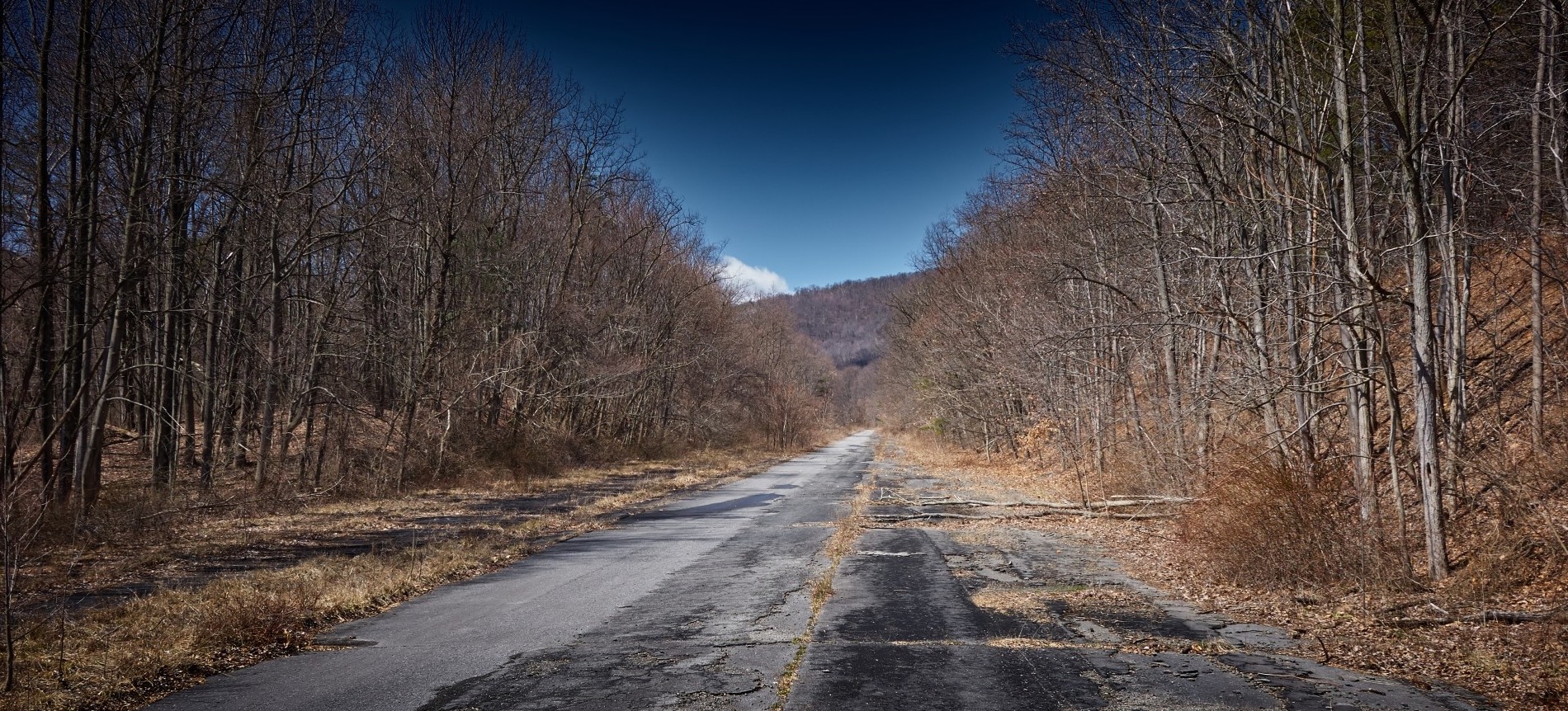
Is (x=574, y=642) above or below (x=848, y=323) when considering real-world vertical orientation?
below

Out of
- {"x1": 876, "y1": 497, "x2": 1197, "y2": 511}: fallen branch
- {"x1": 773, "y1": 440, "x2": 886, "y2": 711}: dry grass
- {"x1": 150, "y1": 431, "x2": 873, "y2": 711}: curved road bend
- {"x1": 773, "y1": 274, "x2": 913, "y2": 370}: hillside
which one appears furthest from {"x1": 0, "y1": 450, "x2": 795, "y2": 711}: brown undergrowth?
{"x1": 773, "y1": 274, "x2": 913, "y2": 370}: hillside

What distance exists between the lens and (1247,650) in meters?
6.01

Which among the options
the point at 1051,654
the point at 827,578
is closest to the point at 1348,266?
the point at 1051,654

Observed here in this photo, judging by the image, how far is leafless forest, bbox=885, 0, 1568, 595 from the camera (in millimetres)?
7277

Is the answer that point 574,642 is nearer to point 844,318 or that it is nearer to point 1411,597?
point 1411,597

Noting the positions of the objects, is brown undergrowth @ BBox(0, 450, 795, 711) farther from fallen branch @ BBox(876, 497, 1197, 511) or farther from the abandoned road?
fallen branch @ BBox(876, 497, 1197, 511)

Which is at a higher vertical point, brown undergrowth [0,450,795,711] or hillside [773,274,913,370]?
hillside [773,274,913,370]

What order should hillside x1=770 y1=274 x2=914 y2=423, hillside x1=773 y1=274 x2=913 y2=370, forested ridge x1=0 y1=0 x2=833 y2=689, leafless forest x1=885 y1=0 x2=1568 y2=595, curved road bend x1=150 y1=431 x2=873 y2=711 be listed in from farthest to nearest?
hillside x1=773 y1=274 x2=913 y2=370
hillside x1=770 y1=274 x2=914 y2=423
forested ridge x1=0 y1=0 x2=833 y2=689
leafless forest x1=885 y1=0 x2=1568 y2=595
curved road bend x1=150 y1=431 x2=873 y2=711

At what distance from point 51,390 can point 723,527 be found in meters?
11.2

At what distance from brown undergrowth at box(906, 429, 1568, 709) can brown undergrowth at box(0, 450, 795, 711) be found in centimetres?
796

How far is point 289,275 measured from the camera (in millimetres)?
17250

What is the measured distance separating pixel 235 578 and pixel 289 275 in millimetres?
Result: 10376

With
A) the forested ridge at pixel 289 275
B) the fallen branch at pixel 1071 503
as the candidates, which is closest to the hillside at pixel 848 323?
the forested ridge at pixel 289 275

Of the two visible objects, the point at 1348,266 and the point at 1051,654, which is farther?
the point at 1348,266
